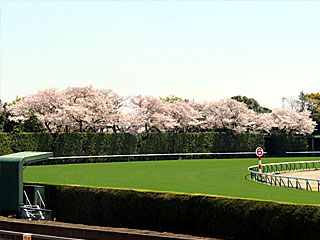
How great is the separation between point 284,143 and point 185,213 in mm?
37314

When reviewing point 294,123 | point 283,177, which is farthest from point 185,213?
point 294,123

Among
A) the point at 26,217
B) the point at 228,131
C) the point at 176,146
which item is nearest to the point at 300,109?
the point at 228,131

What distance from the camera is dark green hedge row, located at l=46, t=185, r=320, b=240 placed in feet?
40.8

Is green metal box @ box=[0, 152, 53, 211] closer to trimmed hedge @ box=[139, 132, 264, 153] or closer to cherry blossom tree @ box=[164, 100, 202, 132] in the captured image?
trimmed hedge @ box=[139, 132, 264, 153]

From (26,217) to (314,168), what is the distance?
2238 cm

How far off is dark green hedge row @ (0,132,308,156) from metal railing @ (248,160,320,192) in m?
13.2

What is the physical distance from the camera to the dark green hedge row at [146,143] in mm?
38844

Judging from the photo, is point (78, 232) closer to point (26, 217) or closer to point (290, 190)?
point (26, 217)

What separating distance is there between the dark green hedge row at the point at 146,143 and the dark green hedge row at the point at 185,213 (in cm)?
2105

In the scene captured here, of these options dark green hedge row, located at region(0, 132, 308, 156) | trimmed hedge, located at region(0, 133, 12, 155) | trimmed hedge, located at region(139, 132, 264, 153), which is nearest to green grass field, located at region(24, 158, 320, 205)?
trimmed hedge, located at region(0, 133, 12, 155)

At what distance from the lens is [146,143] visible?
1770 inches

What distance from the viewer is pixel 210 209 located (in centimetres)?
1413

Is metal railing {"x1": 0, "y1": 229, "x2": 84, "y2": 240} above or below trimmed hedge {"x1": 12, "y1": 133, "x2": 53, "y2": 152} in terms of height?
below

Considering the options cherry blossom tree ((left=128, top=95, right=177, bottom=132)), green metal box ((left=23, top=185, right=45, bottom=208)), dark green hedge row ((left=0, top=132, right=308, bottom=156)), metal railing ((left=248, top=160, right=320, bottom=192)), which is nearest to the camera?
green metal box ((left=23, top=185, right=45, bottom=208))
